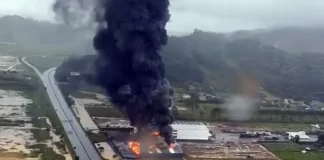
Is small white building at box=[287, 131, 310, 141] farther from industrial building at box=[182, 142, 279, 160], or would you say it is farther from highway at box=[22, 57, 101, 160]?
highway at box=[22, 57, 101, 160]

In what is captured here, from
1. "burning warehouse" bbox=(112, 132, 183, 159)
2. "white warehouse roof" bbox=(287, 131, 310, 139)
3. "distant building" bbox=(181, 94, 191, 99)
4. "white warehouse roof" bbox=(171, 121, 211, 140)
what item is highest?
"distant building" bbox=(181, 94, 191, 99)

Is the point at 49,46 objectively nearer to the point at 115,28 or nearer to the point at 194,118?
the point at 194,118

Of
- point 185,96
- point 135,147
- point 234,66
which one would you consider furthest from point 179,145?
point 234,66

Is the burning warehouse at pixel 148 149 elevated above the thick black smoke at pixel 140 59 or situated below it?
below

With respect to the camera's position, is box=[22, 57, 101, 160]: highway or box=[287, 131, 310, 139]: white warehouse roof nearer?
box=[22, 57, 101, 160]: highway

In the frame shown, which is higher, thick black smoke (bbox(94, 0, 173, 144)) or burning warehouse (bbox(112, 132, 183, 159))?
thick black smoke (bbox(94, 0, 173, 144))

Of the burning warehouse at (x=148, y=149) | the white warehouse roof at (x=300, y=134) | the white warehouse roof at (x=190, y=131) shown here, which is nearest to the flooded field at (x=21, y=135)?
the burning warehouse at (x=148, y=149)

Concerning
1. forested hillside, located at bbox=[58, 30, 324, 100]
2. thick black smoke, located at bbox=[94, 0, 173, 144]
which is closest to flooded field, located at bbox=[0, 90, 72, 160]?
Answer: thick black smoke, located at bbox=[94, 0, 173, 144]

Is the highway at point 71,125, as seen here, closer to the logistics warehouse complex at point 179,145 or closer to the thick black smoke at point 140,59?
the logistics warehouse complex at point 179,145
